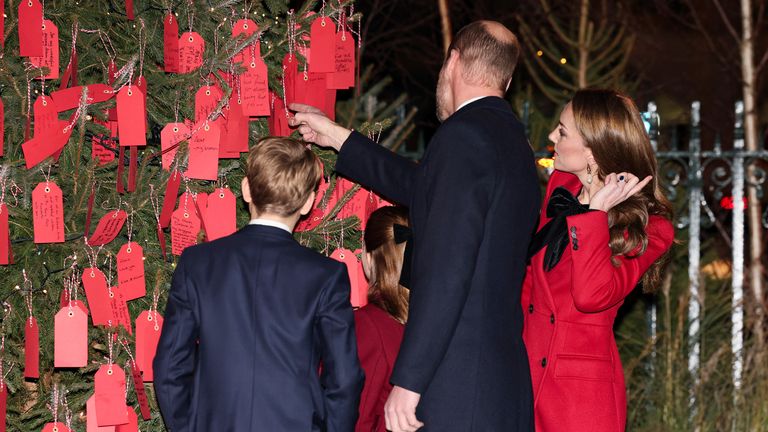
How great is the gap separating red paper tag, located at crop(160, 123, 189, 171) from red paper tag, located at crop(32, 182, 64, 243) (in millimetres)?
376

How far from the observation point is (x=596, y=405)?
329 cm

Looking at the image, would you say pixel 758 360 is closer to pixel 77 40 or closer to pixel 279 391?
pixel 279 391

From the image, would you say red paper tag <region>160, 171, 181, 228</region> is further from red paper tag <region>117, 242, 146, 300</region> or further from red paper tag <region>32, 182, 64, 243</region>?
red paper tag <region>32, 182, 64, 243</region>

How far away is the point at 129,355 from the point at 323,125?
1.01 meters

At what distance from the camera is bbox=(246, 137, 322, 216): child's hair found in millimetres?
2826

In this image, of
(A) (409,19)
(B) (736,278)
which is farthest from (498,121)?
(A) (409,19)

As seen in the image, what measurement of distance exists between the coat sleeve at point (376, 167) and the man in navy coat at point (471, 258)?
1.30 feet

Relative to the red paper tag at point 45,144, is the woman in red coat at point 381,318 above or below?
below

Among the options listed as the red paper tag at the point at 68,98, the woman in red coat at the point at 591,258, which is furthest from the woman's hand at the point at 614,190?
the red paper tag at the point at 68,98

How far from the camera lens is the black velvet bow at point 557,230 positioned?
3402mm

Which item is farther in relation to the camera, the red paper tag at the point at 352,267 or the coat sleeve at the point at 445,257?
the red paper tag at the point at 352,267

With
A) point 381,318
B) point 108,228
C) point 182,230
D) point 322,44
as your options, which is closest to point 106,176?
point 108,228

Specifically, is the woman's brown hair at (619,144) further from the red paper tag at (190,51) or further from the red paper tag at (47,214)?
the red paper tag at (47,214)

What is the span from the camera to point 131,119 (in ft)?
10.3
